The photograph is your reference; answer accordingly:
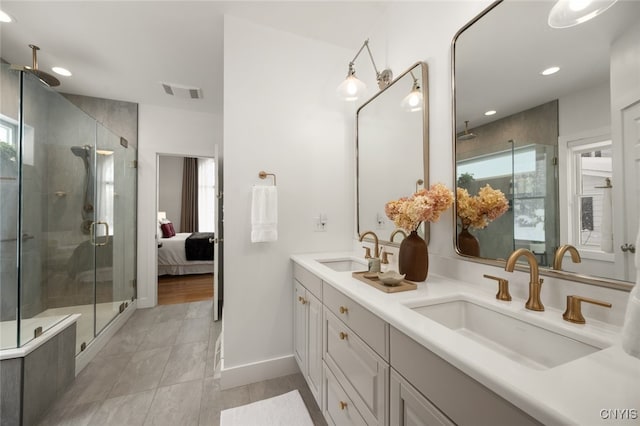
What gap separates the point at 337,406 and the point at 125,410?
4.61ft

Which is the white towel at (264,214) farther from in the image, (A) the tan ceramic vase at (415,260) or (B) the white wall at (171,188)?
(B) the white wall at (171,188)

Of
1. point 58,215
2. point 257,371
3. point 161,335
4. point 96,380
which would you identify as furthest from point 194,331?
point 58,215

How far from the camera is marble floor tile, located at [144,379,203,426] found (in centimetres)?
151

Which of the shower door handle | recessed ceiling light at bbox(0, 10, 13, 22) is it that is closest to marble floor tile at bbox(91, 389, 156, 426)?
the shower door handle

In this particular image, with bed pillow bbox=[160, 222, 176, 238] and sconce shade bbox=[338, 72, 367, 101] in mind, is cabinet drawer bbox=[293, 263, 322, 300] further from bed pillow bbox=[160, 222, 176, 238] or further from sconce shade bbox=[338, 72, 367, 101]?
bed pillow bbox=[160, 222, 176, 238]

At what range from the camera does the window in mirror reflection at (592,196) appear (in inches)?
31.0

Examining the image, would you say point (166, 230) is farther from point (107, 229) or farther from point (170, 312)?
point (107, 229)

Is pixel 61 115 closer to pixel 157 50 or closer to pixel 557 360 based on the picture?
pixel 157 50

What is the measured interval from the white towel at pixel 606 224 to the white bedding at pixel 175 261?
16.4 feet

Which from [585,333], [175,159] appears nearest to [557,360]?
[585,333]

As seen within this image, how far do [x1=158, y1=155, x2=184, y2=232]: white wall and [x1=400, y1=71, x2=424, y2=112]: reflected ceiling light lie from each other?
688 centimetres

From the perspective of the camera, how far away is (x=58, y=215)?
85.3 inches

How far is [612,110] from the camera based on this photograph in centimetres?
77

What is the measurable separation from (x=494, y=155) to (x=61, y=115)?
321 cm
